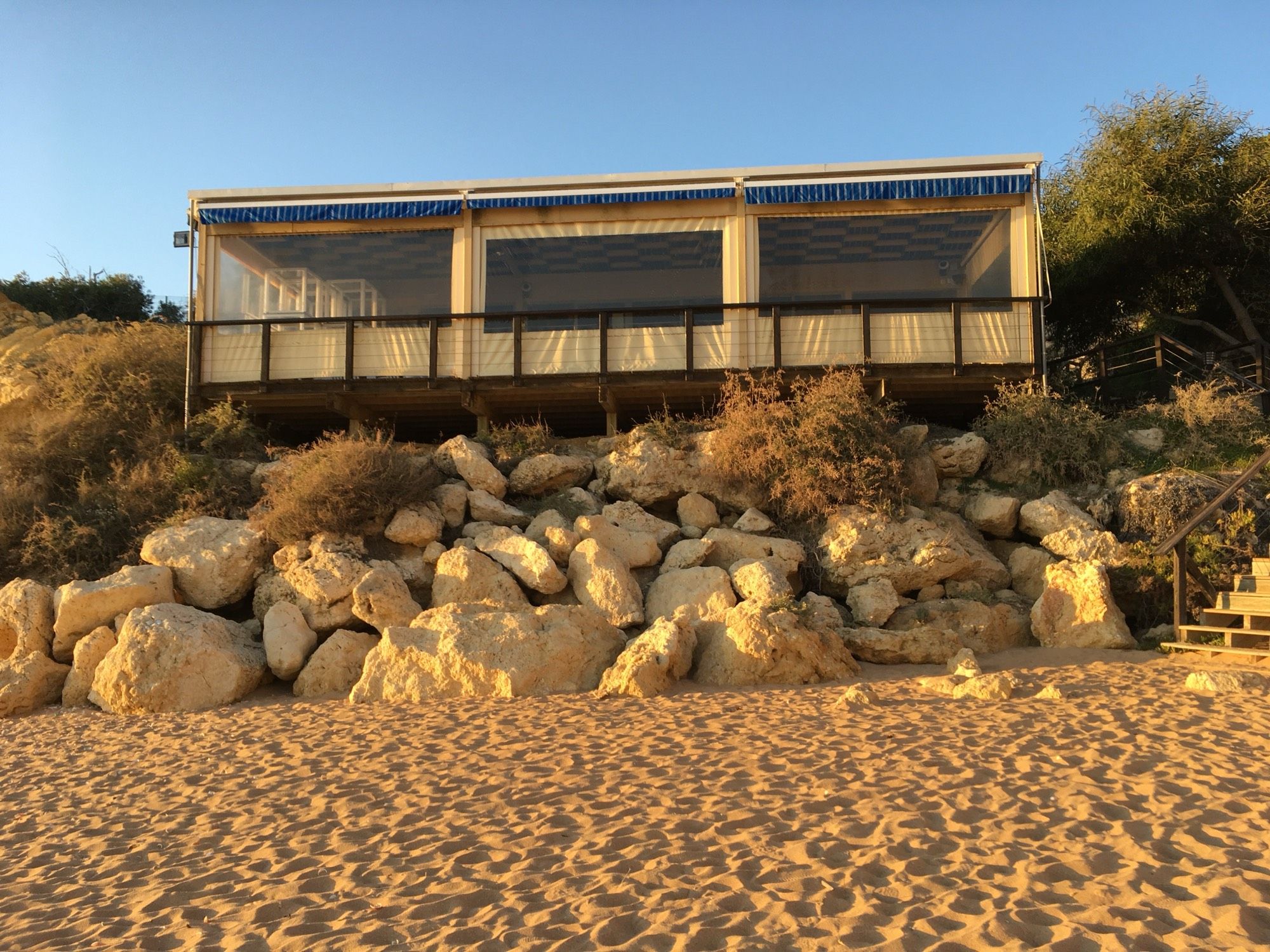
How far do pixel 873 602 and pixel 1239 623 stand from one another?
143 inches

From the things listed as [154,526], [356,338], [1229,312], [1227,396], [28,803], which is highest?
[1229,312]

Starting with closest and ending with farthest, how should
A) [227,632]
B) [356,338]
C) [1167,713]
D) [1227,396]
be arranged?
[1167,713], [227,632], [1227,396], [356,338]

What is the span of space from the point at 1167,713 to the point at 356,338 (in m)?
10.9

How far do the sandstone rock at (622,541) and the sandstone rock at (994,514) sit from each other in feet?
12.9

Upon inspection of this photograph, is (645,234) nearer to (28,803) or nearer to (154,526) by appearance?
(154,526)

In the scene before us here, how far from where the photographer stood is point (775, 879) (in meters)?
4.04

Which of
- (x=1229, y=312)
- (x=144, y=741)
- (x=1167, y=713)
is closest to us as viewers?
(x=1167, y=713)

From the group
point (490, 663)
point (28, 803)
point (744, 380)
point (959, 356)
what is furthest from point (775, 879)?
point (959, 356)

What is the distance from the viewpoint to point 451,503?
10414mm

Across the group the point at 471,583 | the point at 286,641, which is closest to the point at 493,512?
the point at 471,583

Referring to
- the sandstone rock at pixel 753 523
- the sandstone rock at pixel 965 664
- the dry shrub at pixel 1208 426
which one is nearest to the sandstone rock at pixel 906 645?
the sandstone rock at pixel 965 664

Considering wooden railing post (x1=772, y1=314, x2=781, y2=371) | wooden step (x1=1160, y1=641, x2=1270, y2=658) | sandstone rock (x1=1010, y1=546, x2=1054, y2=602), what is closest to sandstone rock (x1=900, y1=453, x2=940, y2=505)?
sandstone rock (x1=1010, y1=546, x2=1054, y2=602)

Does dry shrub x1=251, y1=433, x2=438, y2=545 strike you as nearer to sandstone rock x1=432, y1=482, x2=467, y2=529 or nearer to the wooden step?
sandstone rock x1=432, y1=482, x2=467, y2=529

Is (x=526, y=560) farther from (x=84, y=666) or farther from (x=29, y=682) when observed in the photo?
(x=29, y=682)
